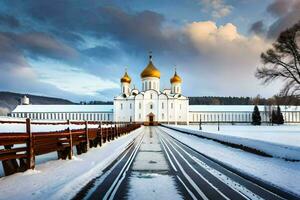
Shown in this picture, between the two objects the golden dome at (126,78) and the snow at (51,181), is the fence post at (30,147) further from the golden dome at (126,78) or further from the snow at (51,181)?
the golden dome at (126,78)

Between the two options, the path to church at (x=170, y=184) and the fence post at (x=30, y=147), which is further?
the fence post at (x=30, y=147)

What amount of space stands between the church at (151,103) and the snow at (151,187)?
11508 centimetres

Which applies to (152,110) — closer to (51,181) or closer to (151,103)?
(151,103)

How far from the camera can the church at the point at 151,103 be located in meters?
129

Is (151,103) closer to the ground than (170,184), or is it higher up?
higher up

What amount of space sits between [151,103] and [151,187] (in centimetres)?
12006

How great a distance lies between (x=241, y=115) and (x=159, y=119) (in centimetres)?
3736

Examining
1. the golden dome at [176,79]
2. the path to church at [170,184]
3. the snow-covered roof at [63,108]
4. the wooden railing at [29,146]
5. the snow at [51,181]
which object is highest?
the golden dome at [176,79]

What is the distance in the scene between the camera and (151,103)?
129 m

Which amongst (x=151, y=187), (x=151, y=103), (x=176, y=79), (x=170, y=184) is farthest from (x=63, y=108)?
(x=151, y=187)

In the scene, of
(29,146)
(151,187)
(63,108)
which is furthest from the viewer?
(63,108)

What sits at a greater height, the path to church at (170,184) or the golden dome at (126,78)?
the golden dome at (126,78)

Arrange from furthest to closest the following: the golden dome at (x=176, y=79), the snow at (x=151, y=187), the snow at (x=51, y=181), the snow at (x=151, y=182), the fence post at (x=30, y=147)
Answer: the golden dome at (x=176, y=79) → the fence post at (x=30, y=147) → the snow at (x=151, y=182) → the snow at (x=151, y=187) → the snow at (x=51, y=181)

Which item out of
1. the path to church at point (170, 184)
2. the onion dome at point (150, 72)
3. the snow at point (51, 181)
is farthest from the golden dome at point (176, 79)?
the snow at point (51, 181)
